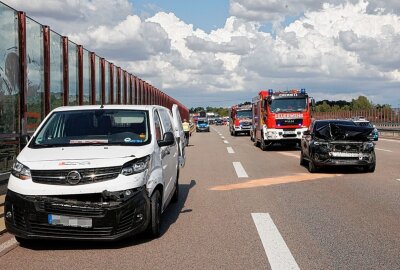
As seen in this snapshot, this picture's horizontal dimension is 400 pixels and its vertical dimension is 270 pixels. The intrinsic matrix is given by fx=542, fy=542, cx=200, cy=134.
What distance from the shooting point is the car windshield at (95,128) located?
23.3 feet

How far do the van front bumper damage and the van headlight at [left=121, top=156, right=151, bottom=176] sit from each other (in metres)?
0.24

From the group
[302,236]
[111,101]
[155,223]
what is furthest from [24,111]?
[111,101]

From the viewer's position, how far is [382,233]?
7.04 m

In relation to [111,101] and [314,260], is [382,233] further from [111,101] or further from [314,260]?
[111,101]

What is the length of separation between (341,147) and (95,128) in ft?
28.8

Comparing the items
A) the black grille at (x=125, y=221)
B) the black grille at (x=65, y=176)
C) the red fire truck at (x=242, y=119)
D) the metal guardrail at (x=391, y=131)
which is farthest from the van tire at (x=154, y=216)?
the red fire truck at (x=242, y=119)

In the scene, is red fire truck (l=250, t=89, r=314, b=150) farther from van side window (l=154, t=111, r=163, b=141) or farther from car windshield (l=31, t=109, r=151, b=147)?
car windshield (l=31, t=109, r=151, b=147)

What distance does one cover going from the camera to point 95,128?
7.50 meters

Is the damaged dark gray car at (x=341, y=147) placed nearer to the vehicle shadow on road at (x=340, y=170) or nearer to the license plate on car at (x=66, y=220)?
the vehicle shadow on road at (x=340, y=170)

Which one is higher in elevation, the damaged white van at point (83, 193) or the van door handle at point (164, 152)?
the van door handle at point (164, 152)

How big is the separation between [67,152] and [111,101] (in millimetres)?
16900

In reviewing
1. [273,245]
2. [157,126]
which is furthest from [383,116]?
[273,245]

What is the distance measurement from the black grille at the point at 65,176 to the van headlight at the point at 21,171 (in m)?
0.07

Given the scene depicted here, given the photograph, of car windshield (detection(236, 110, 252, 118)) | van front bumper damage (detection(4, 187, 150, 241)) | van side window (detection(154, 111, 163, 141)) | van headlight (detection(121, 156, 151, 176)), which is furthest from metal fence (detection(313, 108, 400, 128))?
van front bumper damage (detection(4, 187, 150, 241))
